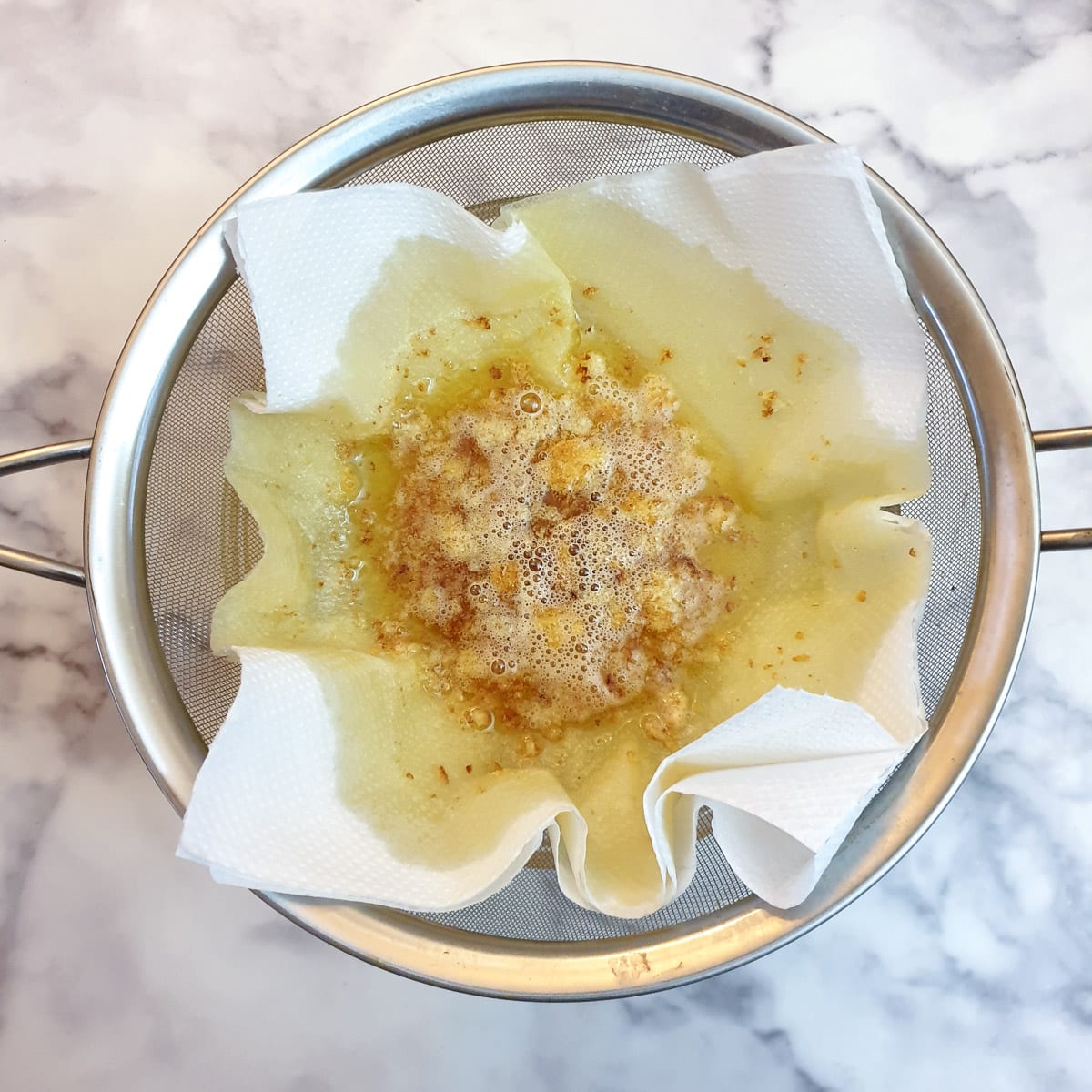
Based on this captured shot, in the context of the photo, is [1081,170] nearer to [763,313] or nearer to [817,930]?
[763,313]

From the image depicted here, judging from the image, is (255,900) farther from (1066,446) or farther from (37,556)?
(1066,446)

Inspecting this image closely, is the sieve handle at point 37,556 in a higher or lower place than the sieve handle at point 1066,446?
lower

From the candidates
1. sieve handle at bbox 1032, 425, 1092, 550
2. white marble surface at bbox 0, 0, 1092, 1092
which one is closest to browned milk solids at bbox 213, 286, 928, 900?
sieve handle at bbox 1032, 425, 1092, 550

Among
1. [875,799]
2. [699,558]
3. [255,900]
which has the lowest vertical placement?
[255,900]

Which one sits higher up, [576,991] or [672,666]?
[672,666]

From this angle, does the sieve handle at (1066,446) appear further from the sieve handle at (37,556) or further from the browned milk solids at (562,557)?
the sieve handle at (37,556)

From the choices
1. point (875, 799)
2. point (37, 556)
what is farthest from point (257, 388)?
point (875, 799)

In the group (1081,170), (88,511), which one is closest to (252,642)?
(88,511)

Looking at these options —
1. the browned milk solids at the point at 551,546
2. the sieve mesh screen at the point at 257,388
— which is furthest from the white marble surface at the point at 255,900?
the browned milk solids at the point at 551,546
